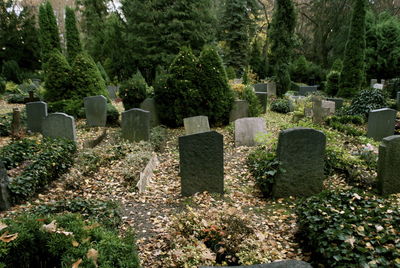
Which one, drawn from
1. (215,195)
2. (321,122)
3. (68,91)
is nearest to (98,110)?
(68,91)

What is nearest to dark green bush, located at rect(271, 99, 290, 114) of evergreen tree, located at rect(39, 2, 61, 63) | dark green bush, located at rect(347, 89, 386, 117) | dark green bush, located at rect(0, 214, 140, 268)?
dark green bush, located at rect(347, 89, 386, 117)

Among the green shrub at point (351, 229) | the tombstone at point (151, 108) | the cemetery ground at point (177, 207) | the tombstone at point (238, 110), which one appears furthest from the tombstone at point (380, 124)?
the tombstone at point (151, 108)

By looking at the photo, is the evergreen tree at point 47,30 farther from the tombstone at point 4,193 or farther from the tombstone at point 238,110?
the tombstone at point 4,193

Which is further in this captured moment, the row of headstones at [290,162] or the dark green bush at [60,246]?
the row of headstones at [290,162]

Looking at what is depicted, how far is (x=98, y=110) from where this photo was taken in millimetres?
10680

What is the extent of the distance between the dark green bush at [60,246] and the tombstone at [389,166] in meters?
4.64

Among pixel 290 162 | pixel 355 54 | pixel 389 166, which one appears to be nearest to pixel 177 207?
pixel 290 162

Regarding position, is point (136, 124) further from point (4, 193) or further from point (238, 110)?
point (4, 193)

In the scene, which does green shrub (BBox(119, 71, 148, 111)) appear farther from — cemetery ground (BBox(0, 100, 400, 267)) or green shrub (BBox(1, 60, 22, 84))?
green shrub (BBox(1, 60, 22, 84))

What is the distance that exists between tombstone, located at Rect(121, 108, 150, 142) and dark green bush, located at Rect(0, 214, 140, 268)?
5.83 metres

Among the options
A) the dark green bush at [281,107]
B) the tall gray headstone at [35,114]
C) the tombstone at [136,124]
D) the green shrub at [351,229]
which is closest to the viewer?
the green shrub at [351,229]

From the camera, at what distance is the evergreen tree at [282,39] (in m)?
18.9

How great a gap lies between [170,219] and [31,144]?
4.04m

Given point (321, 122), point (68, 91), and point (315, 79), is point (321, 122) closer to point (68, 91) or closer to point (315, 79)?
point (68, 91)
